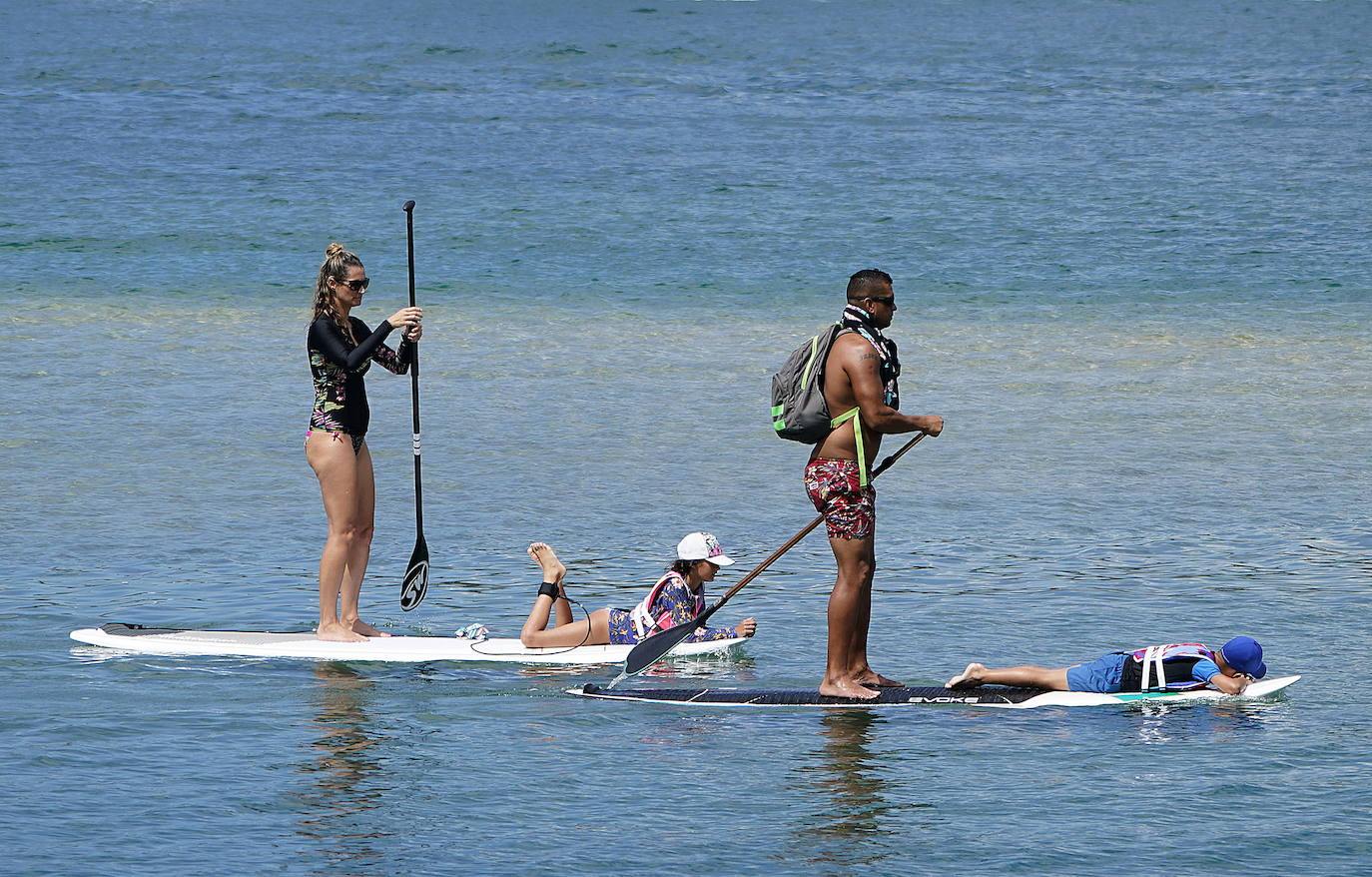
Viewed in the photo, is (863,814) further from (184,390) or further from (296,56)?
(296,56)

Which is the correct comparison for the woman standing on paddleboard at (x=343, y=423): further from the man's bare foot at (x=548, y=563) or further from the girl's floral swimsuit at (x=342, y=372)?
the man's bare foot at (x=548, y=563)

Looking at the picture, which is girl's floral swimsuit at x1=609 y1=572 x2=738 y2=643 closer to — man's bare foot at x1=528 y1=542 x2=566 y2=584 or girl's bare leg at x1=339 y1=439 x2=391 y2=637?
man's bare foot at x1=528 y1=542 x2=566 y2=584

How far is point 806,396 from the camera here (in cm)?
797

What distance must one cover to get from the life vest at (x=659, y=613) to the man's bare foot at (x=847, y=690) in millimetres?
1012

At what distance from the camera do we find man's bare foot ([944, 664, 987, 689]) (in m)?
8.11

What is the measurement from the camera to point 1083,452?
1458cm

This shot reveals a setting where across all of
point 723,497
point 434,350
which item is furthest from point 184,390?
point 723,497

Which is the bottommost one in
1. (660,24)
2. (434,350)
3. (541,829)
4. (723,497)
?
(541,829)

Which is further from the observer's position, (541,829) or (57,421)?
(57,421)

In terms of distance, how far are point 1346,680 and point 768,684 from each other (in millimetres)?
2464

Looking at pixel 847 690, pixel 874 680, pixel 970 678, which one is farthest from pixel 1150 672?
pixel 847 690

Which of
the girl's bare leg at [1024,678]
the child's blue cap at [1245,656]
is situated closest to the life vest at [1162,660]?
the child's blue cap at [1245,656]

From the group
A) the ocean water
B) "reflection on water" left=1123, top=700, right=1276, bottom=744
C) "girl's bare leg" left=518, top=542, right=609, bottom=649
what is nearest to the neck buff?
Answer: the ocean water

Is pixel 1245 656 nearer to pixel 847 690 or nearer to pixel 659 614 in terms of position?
pixel 847 690
